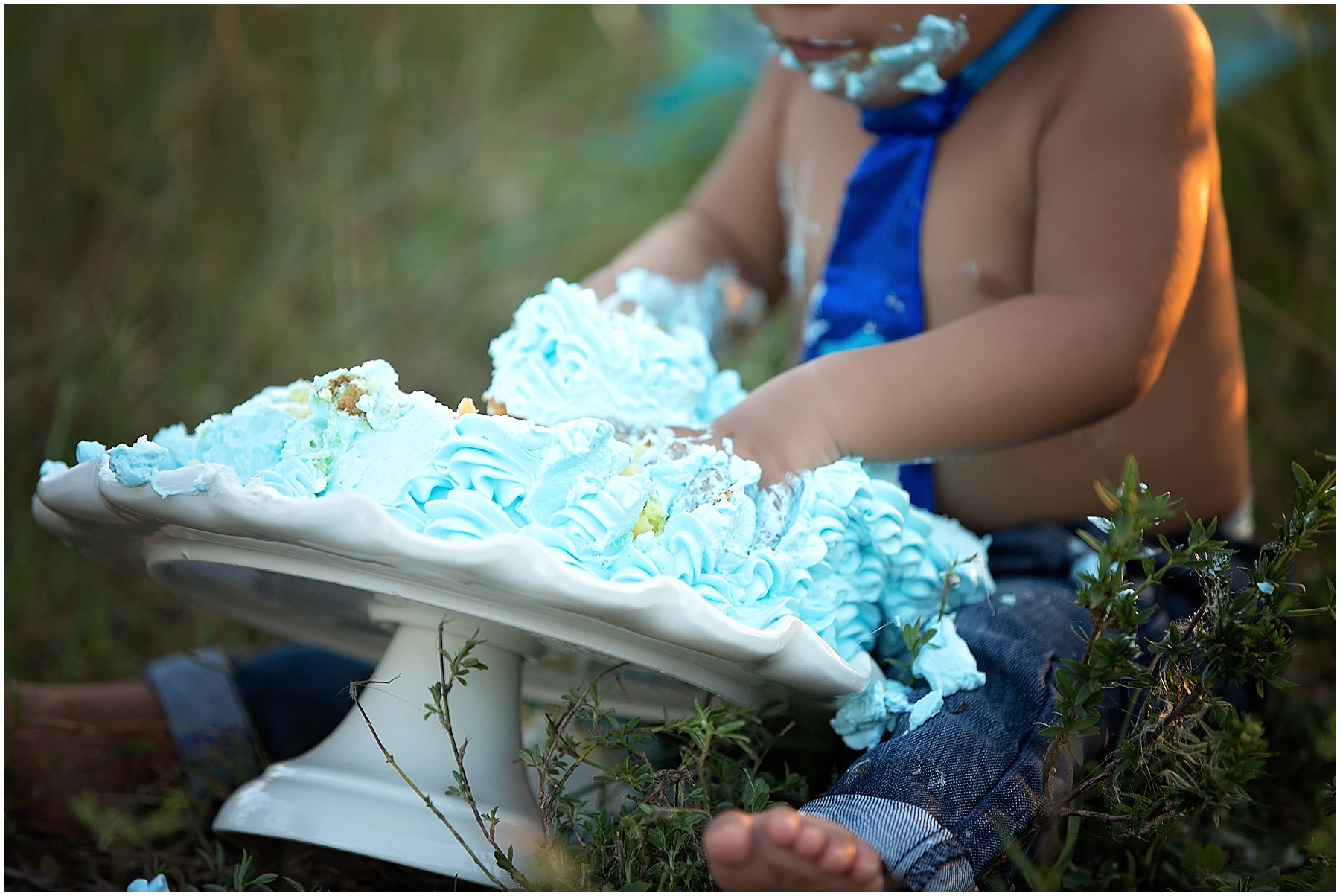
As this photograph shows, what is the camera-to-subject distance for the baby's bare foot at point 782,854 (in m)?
0.62

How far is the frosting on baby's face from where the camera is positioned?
0.95m

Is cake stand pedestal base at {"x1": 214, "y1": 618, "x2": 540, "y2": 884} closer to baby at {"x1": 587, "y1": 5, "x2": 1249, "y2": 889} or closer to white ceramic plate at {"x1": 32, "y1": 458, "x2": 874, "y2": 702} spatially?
white ceramic plate at {"x1": 32, "y1": 458, "x2": 874, "y2": 702}

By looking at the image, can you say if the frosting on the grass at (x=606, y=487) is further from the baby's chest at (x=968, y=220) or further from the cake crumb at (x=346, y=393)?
the baby's chest at (x=968, y=220)

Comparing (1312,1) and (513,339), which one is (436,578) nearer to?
(513,339)

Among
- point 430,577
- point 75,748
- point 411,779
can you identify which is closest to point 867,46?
point 430,577

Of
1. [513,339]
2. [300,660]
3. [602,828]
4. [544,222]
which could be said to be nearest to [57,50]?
[544,222]

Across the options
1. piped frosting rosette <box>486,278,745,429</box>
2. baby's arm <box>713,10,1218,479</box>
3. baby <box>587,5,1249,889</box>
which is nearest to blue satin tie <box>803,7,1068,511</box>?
baby <box>587,5,1249,889</box>

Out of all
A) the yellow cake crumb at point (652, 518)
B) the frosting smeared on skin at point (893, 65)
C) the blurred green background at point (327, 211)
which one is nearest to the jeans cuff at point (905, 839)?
the yellow cake crumb at point (652, 518)

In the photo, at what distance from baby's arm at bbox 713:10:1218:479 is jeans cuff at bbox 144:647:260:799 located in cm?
62

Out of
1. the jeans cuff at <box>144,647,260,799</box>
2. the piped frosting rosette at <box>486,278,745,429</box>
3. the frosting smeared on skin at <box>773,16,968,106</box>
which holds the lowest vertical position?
the jeans cuff at <box>144,647,260,799</box>

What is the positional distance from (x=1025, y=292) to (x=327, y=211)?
138cm

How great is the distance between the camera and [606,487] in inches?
28.1

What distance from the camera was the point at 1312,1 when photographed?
1.39m

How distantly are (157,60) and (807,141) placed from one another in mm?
1292
